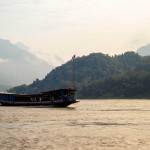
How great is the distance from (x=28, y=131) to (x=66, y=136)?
25.3 ft

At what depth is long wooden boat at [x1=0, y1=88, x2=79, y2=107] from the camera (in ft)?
375

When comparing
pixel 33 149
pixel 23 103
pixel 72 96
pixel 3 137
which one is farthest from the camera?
pixel 23 103

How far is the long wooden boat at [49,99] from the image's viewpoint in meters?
114

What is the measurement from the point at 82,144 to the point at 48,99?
2878 inches

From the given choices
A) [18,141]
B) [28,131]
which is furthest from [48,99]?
[18,141]

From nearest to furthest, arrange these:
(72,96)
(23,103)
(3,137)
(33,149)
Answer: (33,149) → (3,137) → (72,96) → (23,103)

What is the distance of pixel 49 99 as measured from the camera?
116m

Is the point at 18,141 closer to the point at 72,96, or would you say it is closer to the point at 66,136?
the point at 66,136

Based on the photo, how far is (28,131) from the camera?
184ft

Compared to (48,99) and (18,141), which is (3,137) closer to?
(18,141)

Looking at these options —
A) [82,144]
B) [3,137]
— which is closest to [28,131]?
[3,137]

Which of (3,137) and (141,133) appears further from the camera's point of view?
(141,133)

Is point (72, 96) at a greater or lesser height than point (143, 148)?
greater

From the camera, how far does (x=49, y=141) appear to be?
46375mm
